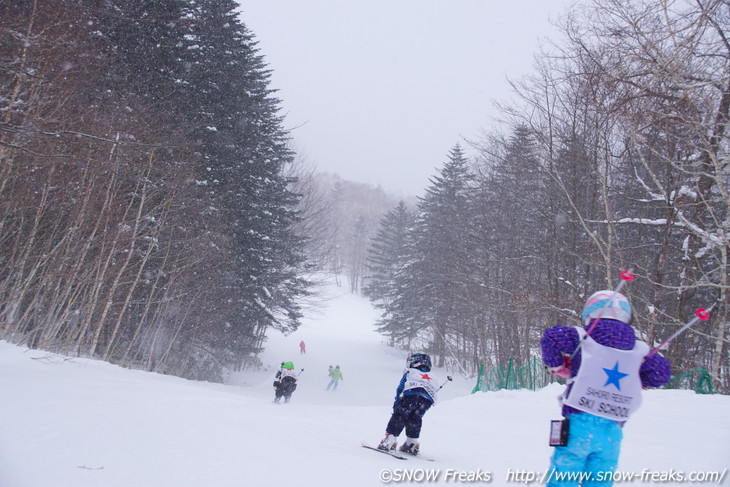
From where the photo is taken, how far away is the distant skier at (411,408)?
5723mm

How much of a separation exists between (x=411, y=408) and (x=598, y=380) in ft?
9.96

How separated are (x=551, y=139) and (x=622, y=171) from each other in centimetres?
287

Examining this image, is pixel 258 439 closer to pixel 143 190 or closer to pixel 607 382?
pixel 607 382

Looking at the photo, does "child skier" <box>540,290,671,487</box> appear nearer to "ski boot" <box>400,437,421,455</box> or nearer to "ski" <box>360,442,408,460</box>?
"ski" <box>360,442,408,460</box>

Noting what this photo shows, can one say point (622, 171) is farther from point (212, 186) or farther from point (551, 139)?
point (212, 186)

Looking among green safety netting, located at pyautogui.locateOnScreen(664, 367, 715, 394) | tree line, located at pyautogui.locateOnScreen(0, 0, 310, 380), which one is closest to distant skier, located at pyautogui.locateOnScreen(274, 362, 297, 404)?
tree line, located at pyautogui.locateOnScreen(0, 0, 310, 380)

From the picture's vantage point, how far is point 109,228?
45.6ft

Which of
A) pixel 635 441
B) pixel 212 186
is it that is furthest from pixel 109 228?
pixel 635 441

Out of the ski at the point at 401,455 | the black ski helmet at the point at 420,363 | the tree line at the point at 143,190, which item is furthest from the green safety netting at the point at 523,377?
the tree line at the point at 143,190

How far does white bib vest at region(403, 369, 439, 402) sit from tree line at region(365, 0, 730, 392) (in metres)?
5.85

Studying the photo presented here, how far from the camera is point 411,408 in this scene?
19.0ft

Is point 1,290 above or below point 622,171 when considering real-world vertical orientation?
Result: below

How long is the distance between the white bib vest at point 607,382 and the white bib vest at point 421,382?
2867mm

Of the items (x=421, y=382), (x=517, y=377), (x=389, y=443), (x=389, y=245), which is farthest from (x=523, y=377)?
(x=389, y=245)
